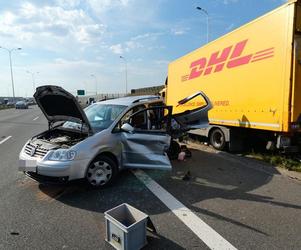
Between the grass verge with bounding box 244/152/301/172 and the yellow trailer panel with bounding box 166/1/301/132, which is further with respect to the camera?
the grass verge with bounding box 244/152/301/172

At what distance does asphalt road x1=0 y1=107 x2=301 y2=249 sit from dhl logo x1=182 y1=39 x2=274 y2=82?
2.76m

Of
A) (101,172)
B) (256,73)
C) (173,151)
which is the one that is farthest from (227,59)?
(101,172)

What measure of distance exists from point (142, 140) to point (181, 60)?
6576mm

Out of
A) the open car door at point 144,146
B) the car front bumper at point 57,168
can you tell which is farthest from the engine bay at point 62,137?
the open car door at point 144,146

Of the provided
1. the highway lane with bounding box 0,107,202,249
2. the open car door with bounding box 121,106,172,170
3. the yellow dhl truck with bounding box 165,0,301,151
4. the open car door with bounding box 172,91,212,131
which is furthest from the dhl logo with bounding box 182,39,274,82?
the highway lane with bounding box 0,107,202,249

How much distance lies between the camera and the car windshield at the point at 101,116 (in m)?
6.05

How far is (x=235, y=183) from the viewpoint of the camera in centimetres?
595

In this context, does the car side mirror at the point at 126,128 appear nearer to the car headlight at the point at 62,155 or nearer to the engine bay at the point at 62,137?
the engine bay at the point at 62,137

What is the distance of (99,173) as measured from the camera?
550 cm

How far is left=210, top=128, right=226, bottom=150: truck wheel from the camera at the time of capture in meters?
9.23

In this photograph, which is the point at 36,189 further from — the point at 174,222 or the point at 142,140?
the point at 174,222

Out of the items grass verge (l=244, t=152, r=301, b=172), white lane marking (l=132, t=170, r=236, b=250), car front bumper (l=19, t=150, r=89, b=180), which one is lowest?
white lane marking (l=132, t=170, r=236, b=250)

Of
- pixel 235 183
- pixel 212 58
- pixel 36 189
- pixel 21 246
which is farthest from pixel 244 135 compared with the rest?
pixel 21 246

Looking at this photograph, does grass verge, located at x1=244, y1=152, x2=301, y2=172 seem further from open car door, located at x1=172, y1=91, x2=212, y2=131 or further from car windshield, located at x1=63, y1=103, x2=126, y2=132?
car windshield, located at x1=63, y1=103, x2=126, y2=132
